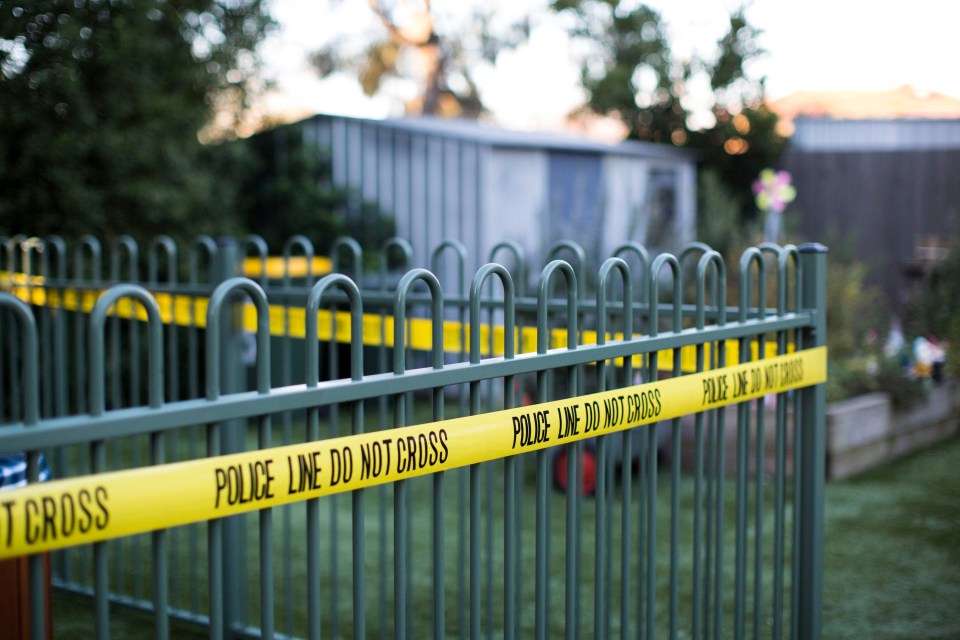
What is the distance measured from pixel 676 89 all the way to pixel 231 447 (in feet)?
44.9

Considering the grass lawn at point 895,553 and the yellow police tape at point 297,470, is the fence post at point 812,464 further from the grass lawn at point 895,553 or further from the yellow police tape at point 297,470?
the grass lawn at point 895,553

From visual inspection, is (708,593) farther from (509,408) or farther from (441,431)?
(441,431)

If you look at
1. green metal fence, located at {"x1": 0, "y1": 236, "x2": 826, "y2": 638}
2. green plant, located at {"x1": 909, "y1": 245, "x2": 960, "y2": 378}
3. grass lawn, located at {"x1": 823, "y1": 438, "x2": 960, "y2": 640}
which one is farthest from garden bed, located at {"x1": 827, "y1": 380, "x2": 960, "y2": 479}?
green plant, located at {"x1": 909, "y1": 245, "x2": 960, "y2": 378}

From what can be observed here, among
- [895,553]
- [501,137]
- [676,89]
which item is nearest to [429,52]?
[676,89]

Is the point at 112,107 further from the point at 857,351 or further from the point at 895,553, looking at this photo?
the point at 895,553

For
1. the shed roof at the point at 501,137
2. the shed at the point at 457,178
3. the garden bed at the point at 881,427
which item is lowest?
the garden bed at the point at 881,427

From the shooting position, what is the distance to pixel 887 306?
11945 millimetres

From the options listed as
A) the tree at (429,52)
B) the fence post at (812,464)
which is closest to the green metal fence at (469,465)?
the fence post at (812,464)

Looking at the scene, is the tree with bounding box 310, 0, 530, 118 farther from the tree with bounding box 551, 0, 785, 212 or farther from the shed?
the shed

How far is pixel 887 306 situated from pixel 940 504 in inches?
269

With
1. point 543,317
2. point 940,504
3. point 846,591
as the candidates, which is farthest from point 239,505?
point 940,504

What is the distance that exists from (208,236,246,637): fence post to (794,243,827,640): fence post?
6.16 ft

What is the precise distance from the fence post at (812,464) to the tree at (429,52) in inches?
732

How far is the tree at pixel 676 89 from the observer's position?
14.6m
